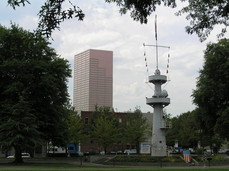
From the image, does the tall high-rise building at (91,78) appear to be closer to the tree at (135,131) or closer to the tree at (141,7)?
the tree at (135,131)

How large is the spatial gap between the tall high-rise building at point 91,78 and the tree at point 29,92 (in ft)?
374

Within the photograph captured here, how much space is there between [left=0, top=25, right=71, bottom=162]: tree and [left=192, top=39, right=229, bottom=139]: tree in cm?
1497

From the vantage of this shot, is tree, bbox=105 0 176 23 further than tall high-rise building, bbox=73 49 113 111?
No

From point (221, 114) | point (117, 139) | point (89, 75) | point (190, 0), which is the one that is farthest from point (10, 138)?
point (89, 75)

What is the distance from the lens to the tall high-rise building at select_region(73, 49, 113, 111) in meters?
159

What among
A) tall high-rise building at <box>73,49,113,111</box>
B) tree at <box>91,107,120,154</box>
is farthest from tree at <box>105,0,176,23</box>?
tall high-rise building at <box>73,49,113,111</box>

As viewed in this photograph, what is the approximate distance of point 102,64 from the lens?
541 ft

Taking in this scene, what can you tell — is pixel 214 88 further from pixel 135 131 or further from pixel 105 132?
pixel 135 131

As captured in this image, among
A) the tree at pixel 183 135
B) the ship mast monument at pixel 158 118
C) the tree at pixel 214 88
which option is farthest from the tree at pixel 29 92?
the tree at pixel 183 135

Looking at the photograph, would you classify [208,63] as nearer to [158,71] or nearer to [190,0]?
[158,71]

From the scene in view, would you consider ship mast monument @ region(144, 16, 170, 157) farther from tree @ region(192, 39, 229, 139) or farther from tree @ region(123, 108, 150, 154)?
tree @ region(123, 108, 150, 154)

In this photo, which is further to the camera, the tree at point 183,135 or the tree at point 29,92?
the tree at point 183,135

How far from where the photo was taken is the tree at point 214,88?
127ft

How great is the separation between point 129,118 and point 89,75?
283 feet
